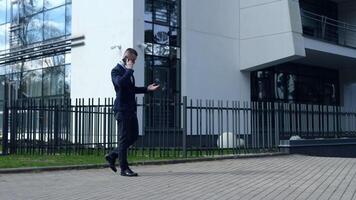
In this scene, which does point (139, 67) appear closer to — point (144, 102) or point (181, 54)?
point (181, 54)

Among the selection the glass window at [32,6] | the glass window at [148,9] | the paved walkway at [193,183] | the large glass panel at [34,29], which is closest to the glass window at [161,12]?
the glass window at [148,9]

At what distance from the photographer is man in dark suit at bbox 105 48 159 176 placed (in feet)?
29.8

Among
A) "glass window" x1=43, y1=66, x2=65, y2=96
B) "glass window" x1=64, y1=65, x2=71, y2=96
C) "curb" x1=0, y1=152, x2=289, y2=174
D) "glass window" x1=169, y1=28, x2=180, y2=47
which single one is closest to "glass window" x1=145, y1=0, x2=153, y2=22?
"glass window" x1=169, y1=28, x2=180, y2=47

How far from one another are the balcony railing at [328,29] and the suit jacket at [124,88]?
16530mm

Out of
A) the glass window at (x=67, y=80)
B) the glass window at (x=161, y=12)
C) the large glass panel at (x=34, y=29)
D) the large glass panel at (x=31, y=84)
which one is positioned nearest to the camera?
the glass window at (x=161, y=12)

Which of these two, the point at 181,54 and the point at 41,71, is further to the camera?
the point at 41,71

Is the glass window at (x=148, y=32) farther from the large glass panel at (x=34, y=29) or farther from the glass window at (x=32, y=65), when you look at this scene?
the large glass panel at (x=34, y=29)

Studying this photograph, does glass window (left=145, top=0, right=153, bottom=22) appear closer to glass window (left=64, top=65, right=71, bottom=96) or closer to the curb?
glass window (left=64, top=65, right=71, bottom=96)

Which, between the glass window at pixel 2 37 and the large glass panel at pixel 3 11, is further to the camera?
the large glass panel at pixel 3 11

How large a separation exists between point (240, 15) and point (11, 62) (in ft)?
33.9

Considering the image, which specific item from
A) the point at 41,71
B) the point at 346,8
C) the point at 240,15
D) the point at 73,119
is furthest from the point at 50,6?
the point at 346,8

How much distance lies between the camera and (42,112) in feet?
48.9

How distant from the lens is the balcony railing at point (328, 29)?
81.5ft

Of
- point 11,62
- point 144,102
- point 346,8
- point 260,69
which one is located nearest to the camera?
point 144,102
